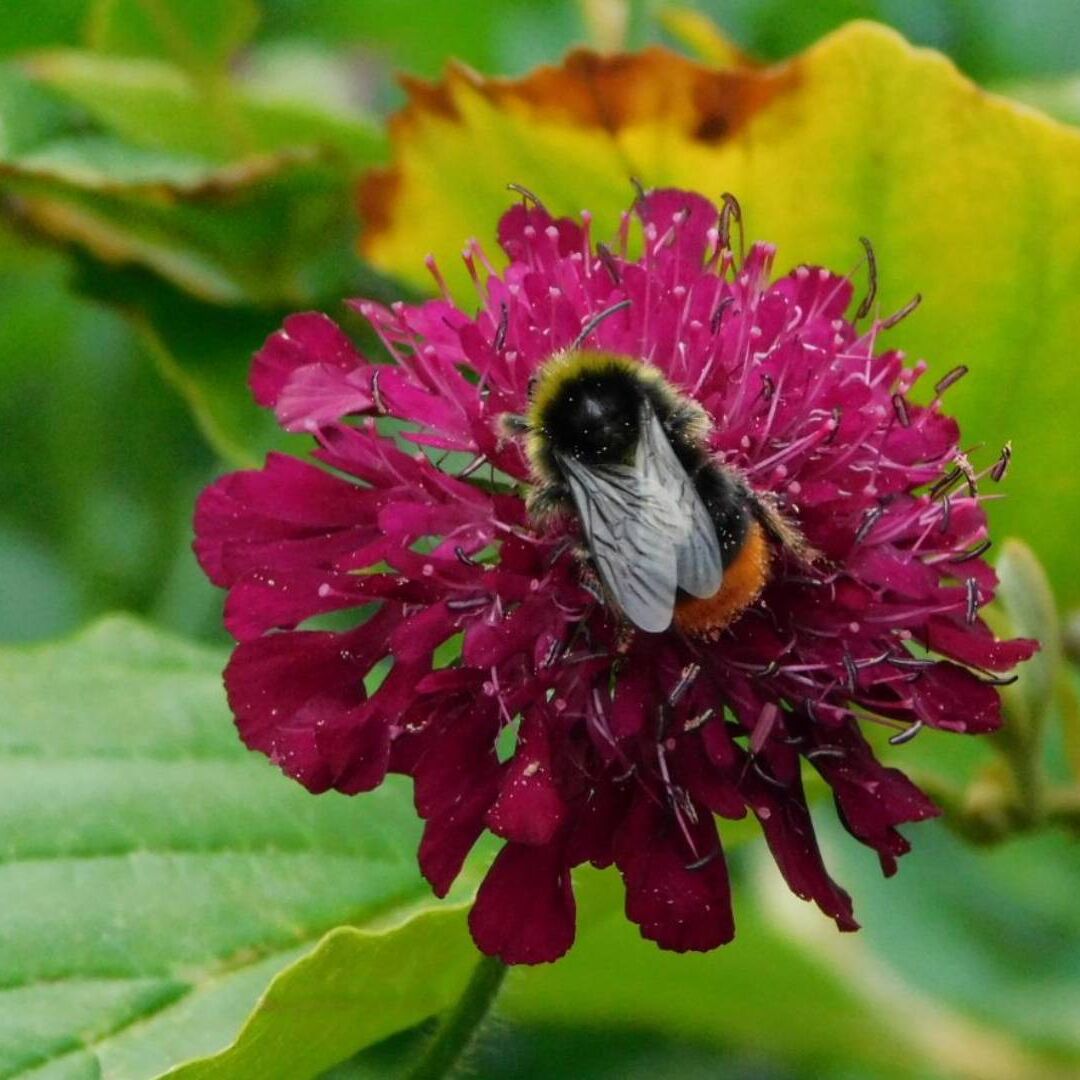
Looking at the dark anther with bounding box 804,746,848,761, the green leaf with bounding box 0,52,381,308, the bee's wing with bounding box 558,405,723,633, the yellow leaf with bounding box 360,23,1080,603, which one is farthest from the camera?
the green leaf with bounding box 0,52,381,308

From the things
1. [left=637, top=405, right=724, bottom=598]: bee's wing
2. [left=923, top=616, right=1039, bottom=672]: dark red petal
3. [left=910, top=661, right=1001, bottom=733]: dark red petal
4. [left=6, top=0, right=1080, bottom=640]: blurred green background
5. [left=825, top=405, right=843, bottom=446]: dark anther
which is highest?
[left=637, top=405, right=724, bottom=598]: bee's wing

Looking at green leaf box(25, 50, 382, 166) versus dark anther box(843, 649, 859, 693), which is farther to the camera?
green leaf box(25, 50, 382, 166)

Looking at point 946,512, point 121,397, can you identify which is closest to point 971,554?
point 946,512

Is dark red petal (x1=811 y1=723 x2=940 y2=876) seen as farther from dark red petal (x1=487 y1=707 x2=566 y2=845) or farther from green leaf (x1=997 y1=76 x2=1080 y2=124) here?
green leaf (x1=997 y1=76 x2=1080 y2=124)

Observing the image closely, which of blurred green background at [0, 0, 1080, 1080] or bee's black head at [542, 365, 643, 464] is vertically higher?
bee's black head at [542, 365, 643, 464]

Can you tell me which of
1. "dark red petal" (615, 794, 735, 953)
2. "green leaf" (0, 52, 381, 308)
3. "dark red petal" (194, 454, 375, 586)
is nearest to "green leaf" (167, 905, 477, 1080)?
"dark red petal" (615, 794, 735, 953)

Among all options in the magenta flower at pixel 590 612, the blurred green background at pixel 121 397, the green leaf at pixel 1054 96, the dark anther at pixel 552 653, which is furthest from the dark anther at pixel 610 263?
the blurred green background at pixel 121 397

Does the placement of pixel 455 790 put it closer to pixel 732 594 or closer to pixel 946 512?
pixel 732 594
